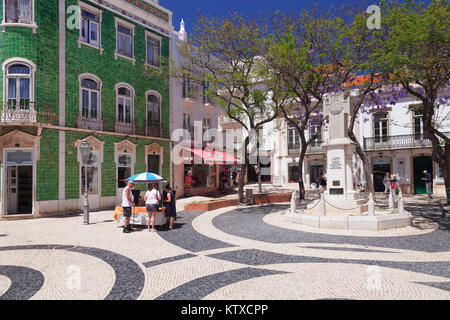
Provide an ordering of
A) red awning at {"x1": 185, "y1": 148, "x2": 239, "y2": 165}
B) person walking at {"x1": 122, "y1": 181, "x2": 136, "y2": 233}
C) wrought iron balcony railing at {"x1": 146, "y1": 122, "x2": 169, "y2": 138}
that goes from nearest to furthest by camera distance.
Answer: person walking at {"x1": 122, "y1": 181, "x2": 136, "y2": 233} → wrought iron balcony railing at {"x1": 146, "y1": 122, "x2": 169, "y2": 138} → red awning at {"x1": 185, "y1": 148, "x2": 239, "y2": 165}

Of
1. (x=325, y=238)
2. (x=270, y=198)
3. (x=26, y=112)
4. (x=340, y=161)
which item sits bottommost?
(x=325, y=238)

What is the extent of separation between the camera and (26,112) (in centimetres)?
1379

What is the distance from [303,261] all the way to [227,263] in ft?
5.31

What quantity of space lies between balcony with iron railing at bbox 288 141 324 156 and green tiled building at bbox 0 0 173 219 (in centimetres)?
1515

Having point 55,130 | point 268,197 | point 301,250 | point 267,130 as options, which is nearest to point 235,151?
point 267,130

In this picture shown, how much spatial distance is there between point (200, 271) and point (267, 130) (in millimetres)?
28001

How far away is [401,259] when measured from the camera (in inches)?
257

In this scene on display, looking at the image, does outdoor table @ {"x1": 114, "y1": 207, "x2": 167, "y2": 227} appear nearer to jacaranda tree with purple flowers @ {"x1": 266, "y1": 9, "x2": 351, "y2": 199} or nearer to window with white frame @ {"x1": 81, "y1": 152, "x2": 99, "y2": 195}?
window with white frame @ {"x1": 81, "y1": 152, "x2": 99, "y2": 195}

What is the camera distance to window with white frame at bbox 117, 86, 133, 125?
59.8ft

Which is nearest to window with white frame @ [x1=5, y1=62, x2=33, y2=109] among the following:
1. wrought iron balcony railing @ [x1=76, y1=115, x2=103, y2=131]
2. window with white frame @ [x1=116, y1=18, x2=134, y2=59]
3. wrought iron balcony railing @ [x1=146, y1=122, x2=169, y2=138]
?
wrought iron balcony railing @ [x1=76, y1=115, x2=103, y2=131]

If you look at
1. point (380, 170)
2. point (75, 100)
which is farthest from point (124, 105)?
point (380, 170)

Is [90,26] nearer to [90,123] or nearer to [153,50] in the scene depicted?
[153,50]

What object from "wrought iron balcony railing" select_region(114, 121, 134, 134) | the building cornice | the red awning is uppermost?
the building cornice
